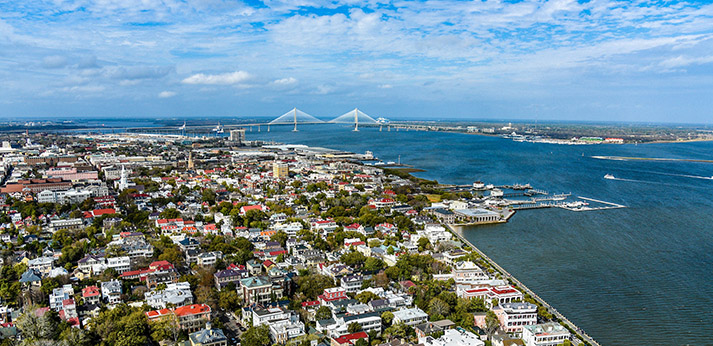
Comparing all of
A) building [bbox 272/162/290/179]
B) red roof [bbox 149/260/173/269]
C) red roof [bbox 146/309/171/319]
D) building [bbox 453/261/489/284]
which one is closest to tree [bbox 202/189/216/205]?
building [bbox 272/162/290/179]

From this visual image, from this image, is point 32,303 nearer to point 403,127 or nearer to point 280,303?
point 280,303

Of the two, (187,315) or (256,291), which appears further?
(256,291)

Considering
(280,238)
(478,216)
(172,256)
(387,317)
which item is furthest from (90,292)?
(478,216)

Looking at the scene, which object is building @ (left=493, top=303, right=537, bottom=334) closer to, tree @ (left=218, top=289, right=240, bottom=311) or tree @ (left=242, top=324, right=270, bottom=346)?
tree @ (left=242, top=324, right=270, bottom=346)

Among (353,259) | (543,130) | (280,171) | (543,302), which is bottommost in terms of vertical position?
(543,302)

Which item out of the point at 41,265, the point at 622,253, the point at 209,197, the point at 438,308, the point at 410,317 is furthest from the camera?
the point at 209,197

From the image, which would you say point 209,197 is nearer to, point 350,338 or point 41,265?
point 41,265
